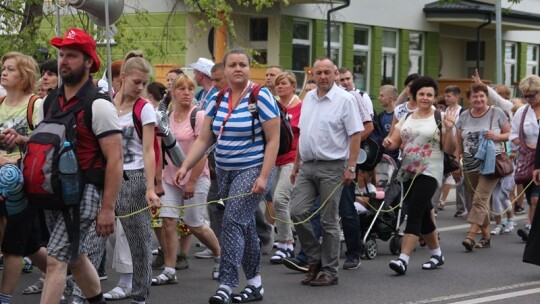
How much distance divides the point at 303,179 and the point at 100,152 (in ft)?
11.0

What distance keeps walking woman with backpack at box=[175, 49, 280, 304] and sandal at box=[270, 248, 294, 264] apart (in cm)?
257

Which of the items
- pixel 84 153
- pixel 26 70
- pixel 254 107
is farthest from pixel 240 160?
pixel 84 153

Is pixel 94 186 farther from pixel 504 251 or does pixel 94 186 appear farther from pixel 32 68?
pixel 504 251

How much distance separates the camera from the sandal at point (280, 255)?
11844mm

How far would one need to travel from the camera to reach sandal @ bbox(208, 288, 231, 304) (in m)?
8.84

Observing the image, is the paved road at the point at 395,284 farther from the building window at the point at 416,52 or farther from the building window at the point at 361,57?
the building window at the point at 416,52

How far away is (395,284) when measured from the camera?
10.4 metres

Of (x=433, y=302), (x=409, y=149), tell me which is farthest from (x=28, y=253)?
(x=409, y=149)

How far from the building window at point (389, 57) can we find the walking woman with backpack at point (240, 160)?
27.3 meters

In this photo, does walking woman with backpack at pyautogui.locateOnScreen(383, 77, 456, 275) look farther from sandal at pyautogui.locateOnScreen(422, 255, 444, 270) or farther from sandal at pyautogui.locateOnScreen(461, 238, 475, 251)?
sandal at pyautogui.locateOnScreen(461, 238, 475, 251)

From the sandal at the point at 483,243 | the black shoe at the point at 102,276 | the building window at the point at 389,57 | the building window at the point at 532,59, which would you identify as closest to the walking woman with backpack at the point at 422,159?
the sandal at the point at 483,243

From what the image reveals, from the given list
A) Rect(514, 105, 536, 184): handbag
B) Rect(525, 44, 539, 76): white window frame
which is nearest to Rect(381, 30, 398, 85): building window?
Rect(525, 44, 539, 76): white window frame

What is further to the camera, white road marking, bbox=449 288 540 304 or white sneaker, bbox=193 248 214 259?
white sneaker, bbox=193 248 214 259

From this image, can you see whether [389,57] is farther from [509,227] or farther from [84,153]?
[84,153]
